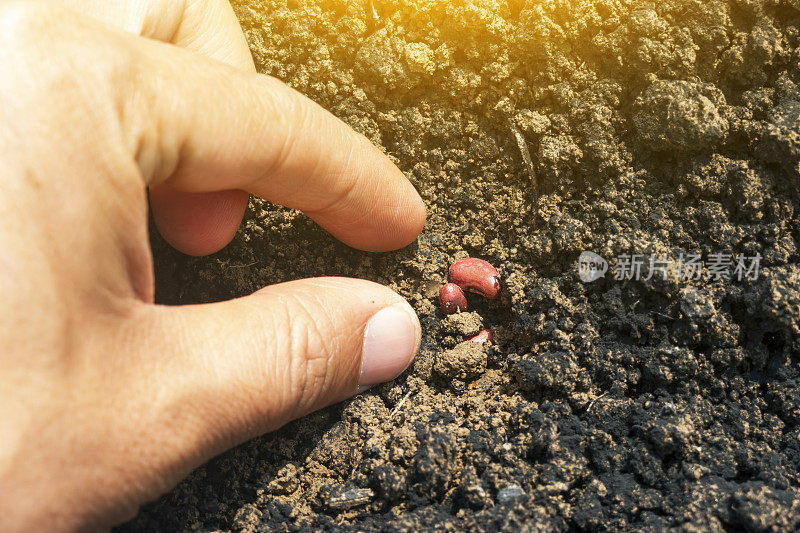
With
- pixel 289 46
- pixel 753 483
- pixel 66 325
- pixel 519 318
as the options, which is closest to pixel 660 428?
pixel 753 483

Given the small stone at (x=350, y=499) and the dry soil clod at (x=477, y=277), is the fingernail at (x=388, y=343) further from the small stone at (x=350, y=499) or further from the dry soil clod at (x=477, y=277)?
the small stone at (x=350, y=499)

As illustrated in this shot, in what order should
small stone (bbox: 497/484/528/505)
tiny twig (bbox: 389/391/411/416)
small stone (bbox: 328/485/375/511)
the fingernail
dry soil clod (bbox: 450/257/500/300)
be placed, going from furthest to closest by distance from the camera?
dry soil clod (bbox: 450/257/500/300), tiny twig (bbox: 389/391/411/416), the fingernail, small stone (bbox: 328/485/375/511), small stone (bbox: 497/484/528/505)

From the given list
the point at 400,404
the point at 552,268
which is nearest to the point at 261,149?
the point at 400,404

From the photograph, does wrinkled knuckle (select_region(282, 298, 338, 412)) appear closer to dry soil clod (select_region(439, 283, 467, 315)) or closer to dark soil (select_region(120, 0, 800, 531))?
dark soil (select_region(120, 0, 800, 531))

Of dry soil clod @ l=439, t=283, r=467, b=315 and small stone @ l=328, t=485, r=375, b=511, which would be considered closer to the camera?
small stone @ l=328, t=485, r=375, b=511

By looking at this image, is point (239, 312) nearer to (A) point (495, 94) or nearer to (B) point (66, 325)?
(B) point (66, 325)

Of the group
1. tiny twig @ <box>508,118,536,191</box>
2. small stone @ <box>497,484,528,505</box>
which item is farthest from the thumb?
tiny twig @ <box>508,118,536,191</box>
